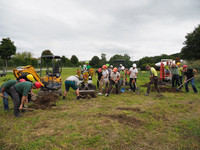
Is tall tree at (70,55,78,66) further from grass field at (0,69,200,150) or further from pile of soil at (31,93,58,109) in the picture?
grass field at (0,69,200,150)

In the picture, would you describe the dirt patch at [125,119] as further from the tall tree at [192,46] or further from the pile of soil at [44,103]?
the tall tree at [192,46]

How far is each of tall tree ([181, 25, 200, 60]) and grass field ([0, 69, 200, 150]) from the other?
21.4 metres

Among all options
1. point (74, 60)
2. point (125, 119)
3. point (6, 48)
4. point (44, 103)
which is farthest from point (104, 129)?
point (74, 60)

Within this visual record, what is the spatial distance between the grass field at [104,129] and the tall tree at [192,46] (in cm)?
2143

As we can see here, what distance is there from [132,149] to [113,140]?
0.47 m

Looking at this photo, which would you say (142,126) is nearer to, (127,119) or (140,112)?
(127,119)

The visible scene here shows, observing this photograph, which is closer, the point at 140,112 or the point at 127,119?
the point at 127,119

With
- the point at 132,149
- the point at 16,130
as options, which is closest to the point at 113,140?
the point at 132,149

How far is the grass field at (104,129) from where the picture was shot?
111 inches

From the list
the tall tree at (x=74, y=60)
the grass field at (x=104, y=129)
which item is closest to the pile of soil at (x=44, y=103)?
the grass field at (x=104, y=129)

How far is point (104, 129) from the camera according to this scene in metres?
3.46

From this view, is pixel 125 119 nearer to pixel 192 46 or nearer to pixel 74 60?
pixel 192 46

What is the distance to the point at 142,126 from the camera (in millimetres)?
3611

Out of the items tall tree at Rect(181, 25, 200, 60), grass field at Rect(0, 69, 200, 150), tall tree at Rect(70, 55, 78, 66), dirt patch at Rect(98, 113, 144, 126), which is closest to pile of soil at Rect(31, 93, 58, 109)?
grass field at Rect(0, 69, 200, 150)
